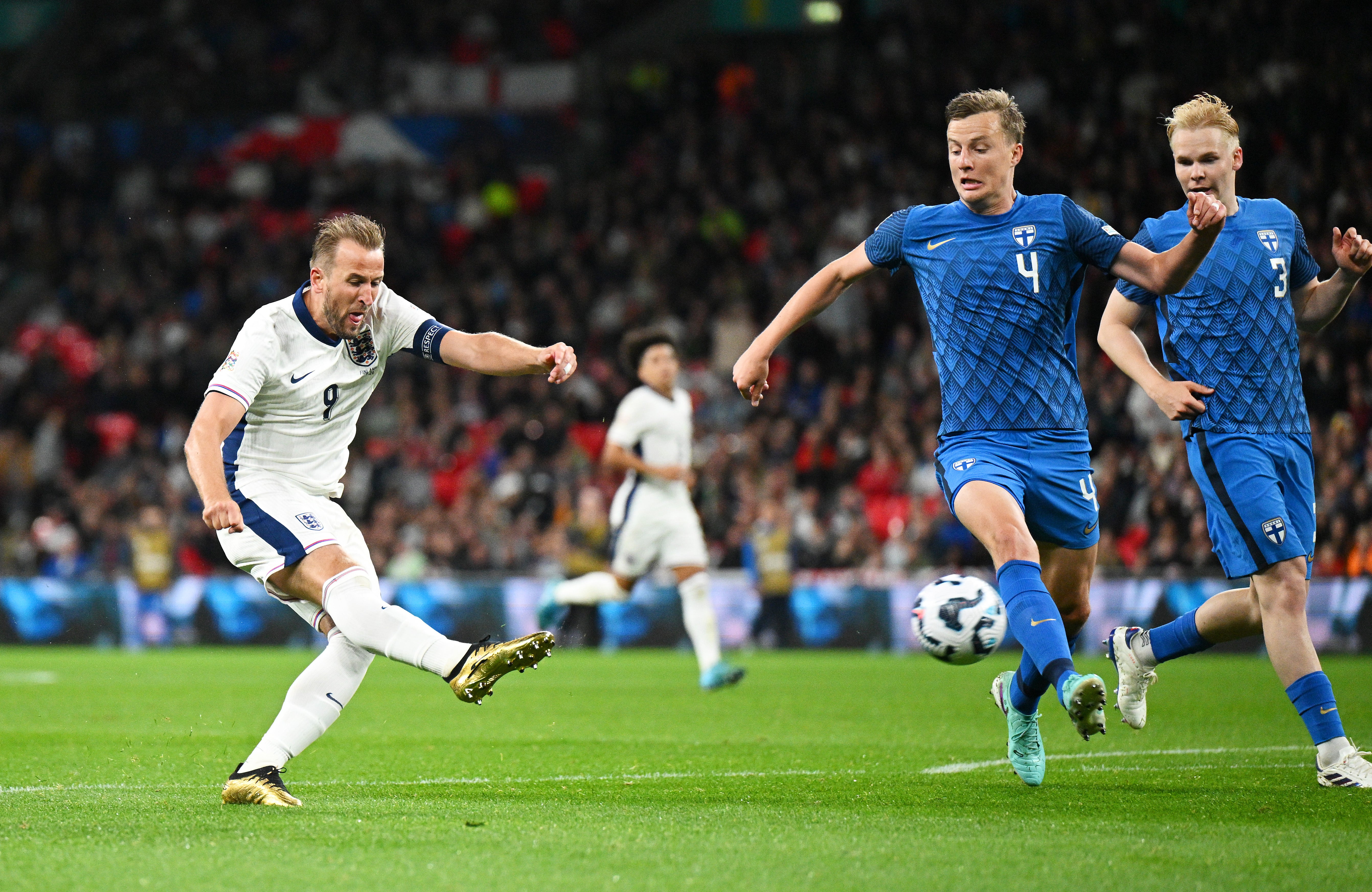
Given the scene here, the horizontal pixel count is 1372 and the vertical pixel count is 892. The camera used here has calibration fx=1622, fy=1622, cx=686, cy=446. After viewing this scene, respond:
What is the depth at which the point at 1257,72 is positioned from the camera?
17422 millimetres

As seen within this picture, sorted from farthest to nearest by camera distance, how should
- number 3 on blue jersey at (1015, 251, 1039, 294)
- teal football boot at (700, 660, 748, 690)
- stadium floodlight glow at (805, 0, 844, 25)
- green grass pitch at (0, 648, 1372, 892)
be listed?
stadium floodlight glow at (805, 0, 844, 25)
teal football boot at (700, 660, 748, 690)
number 3 on blue jersey at (1015, 251, 1039, 294)
green grass pitch at (0, 648, 1372, 892)

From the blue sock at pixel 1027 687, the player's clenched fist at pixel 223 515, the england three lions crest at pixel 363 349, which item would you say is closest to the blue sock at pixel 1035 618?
the blue sock at pixel 1027 687

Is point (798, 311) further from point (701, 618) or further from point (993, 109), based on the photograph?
point (701, 618)

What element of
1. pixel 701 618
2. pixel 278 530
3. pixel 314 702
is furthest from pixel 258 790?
pixel 701 618

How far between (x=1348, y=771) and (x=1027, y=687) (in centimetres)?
119

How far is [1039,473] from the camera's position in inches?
223

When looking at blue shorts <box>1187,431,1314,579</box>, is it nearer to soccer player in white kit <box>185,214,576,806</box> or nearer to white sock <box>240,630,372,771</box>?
soccer player in white kit <box>185,214,576,806</box>

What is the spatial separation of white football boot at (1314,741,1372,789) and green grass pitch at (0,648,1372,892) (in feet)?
0.54

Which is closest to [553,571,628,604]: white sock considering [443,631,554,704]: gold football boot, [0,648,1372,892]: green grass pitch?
[0,648,1372,892]: green grass pitch

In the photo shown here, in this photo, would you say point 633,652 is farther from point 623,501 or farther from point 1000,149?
point 1000,149

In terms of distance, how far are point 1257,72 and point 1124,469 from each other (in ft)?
15.9

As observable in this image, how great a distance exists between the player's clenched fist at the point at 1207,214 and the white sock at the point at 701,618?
20.7 feet

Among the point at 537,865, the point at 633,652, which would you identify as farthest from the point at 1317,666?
the point at 633,652

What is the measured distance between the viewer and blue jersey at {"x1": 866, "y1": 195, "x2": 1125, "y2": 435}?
573 centimetres
